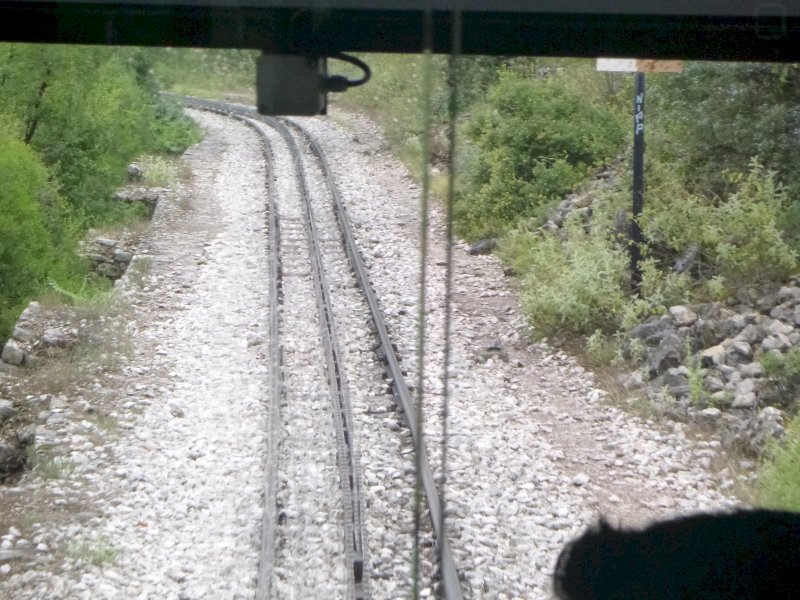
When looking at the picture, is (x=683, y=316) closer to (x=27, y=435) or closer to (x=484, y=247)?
(x=484, y=247)

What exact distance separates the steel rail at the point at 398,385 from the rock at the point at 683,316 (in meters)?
2.75

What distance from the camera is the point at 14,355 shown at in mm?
9703

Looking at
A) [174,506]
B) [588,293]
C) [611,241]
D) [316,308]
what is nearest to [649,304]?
[588,293]

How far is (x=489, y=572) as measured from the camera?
5.60m

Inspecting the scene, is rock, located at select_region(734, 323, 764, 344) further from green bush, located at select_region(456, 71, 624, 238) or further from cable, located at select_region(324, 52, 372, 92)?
cable, located at select_region(324, 52, 372, 92)

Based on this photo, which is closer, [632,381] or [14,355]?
[632,381]

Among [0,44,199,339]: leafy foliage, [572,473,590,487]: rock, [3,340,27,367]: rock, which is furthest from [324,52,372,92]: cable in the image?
[0,44,199,339]: leafy foliage

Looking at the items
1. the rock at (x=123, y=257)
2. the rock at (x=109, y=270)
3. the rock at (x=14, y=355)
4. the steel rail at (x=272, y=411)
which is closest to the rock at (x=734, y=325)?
the steel rail at (x=272, y=411)

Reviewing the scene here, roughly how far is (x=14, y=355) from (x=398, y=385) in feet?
13.6

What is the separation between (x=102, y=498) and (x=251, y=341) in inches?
126

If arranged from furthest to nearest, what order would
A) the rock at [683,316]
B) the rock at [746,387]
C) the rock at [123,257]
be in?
the rock at [123,257], the rock at [683,316], the rock at [746,387]

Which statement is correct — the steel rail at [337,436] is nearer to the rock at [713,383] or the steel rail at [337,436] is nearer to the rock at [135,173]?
the rock at [713,383]

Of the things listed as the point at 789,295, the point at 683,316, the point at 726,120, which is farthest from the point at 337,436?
the point at 726,120

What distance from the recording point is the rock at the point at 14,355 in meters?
9.66
